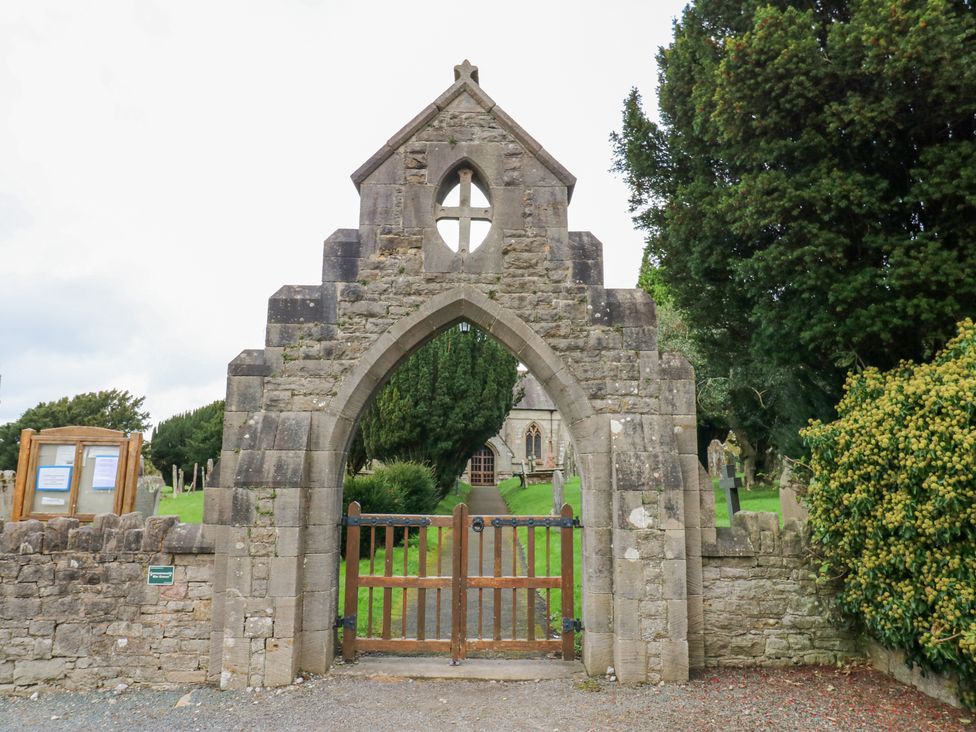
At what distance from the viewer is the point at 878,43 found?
5598mm

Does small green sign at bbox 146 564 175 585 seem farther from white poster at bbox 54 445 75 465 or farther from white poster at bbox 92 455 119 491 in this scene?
white poster at bbox 54 445 75 465

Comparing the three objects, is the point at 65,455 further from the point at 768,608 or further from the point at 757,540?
the point at 768,608

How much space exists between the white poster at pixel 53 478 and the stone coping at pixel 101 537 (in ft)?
2.17

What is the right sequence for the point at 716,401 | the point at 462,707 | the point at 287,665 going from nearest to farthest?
the point at 462,707 → the point at 287,665 → the point at 716,401

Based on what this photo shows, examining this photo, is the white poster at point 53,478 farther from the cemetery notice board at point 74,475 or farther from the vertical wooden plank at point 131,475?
the vertical wooden plank at point 131,475

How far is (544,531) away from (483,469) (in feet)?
80.0

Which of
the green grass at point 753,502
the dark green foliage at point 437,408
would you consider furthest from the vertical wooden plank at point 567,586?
the dark green foliage at point 437,408

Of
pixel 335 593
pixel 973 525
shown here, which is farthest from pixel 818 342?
pixel 335 593

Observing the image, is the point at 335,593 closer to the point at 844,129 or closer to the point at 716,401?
the point at 844,129

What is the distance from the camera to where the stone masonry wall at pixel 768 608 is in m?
5.70

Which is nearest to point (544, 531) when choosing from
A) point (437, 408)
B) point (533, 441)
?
point (437, 408)

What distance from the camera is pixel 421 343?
20.2 ft

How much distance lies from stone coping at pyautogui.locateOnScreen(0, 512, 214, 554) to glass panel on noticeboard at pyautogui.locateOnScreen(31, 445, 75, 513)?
63cm

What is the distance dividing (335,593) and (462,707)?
1672 mm
